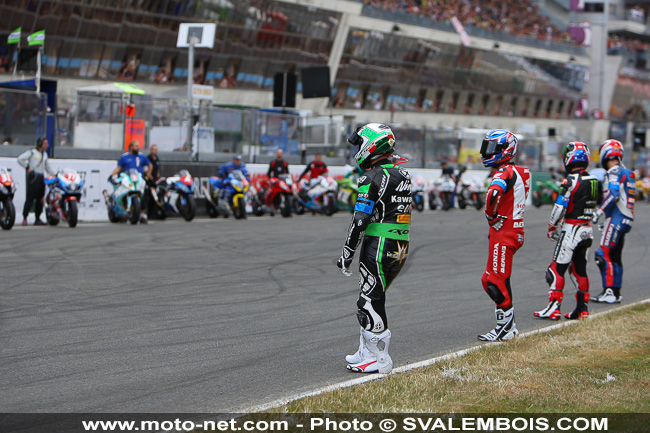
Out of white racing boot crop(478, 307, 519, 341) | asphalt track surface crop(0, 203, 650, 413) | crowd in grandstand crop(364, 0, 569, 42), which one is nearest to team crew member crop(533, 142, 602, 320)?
asphalt track surface crop(0, 203, 650, 413)

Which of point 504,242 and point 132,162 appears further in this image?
point 132,162

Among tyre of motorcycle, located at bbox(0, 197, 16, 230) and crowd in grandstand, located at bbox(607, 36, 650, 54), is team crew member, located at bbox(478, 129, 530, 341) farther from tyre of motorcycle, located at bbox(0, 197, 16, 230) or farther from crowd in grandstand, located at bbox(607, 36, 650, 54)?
crowd in grandstand, located at bbox(607, 36, 650, 54)

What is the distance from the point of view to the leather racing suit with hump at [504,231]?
309 inches

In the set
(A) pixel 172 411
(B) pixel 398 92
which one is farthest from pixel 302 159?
(B) pixel 398 92

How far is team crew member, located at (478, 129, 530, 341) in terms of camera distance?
7836 mm

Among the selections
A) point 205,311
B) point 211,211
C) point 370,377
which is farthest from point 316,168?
point 370,377

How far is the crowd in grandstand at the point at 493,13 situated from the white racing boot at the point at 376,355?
47.5 metres

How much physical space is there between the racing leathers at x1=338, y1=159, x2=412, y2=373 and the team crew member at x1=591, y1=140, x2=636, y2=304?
5.09 meters

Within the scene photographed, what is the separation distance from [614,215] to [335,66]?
41.8 meters

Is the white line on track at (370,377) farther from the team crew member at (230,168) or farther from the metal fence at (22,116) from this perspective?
the team crew member at (230,168)

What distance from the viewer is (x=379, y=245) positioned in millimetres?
6430

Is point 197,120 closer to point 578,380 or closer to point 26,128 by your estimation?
point 26,128

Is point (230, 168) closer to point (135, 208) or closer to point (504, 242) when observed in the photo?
point (135, 208)

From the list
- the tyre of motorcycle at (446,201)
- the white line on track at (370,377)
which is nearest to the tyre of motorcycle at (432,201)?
the tyre of motorcycle at (446,201)
